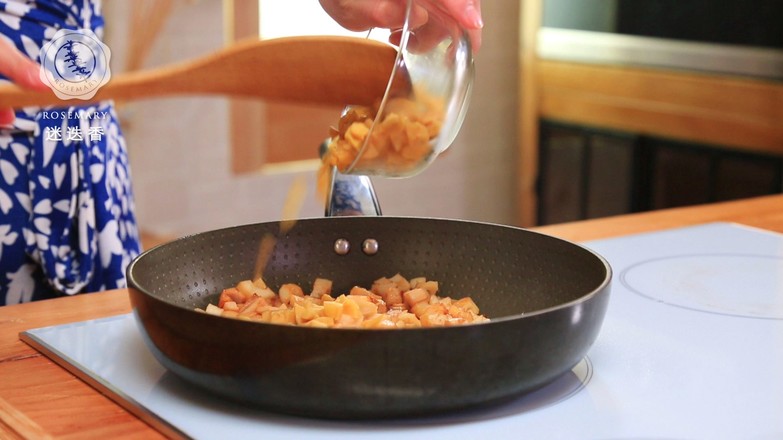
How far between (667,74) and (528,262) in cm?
211

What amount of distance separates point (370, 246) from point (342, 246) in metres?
0.03

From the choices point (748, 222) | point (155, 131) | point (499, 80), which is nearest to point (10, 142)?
point (748, 222)

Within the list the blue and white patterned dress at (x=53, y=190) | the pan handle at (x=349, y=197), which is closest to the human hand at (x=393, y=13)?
the pan handle at (x=349, y=197)

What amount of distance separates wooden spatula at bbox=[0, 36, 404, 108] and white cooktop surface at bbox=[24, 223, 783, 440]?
237 mm

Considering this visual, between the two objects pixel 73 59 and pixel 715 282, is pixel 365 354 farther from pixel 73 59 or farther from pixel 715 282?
pixel 73 59

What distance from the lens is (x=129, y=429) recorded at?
0.77 m

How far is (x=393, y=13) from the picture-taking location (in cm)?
102

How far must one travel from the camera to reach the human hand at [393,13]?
0.95 meters

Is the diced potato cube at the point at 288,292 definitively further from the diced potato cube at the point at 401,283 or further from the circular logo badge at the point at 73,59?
the circular logo badge at the point at 73,59

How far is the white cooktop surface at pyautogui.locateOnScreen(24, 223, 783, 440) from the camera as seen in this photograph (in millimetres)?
767

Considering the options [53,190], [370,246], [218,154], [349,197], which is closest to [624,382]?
[370,246]

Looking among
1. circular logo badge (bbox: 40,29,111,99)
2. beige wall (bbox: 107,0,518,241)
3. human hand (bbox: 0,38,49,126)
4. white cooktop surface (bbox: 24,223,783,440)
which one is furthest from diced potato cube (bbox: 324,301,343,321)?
beige wall (bbox: 107,0,518,241)

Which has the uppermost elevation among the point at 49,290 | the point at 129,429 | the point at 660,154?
the point at 129,429

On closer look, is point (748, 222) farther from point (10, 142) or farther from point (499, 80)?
point (499, 80)
